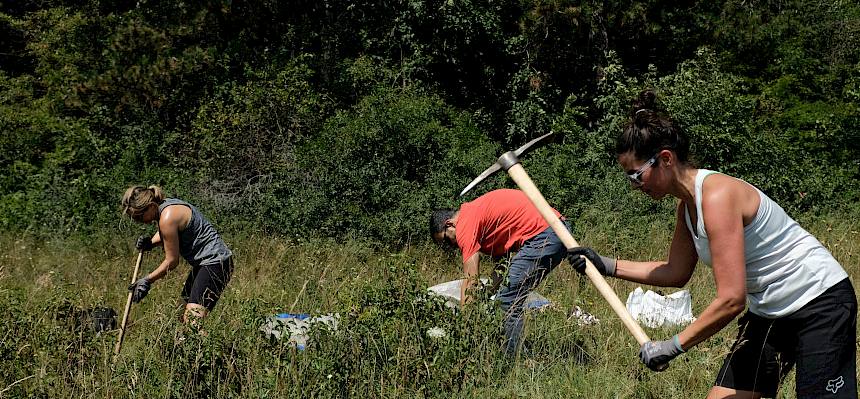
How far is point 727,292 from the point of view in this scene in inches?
101

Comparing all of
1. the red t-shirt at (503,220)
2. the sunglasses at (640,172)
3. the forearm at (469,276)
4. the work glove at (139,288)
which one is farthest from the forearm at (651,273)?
the work glove at (139,288)

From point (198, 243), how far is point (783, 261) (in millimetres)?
3680

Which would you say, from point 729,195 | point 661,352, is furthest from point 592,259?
point 729,195

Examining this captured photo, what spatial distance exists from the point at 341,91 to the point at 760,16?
7223 mm

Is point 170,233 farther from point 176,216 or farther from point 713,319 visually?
point 713,319

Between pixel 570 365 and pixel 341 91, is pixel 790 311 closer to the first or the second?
pixel 570 365

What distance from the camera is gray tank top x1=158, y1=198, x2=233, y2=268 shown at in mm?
5207

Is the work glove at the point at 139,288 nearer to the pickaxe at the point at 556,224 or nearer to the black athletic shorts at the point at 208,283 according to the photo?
the black athletic shorts at the point at 208,283

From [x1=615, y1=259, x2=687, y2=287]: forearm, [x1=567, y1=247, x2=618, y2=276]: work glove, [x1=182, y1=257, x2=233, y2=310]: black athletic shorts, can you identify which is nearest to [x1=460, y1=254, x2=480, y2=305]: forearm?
[x1=567, y1=247, x2=618, y2=276]: work glove

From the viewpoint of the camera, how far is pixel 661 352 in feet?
9.20

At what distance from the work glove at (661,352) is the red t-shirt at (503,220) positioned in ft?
6.21

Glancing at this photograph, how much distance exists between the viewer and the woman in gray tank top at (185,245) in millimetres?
5082

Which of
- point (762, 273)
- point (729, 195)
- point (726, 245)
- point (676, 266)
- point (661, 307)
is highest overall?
point (729, 195)

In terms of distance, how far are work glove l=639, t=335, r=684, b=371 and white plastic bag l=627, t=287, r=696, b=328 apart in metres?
2.70
